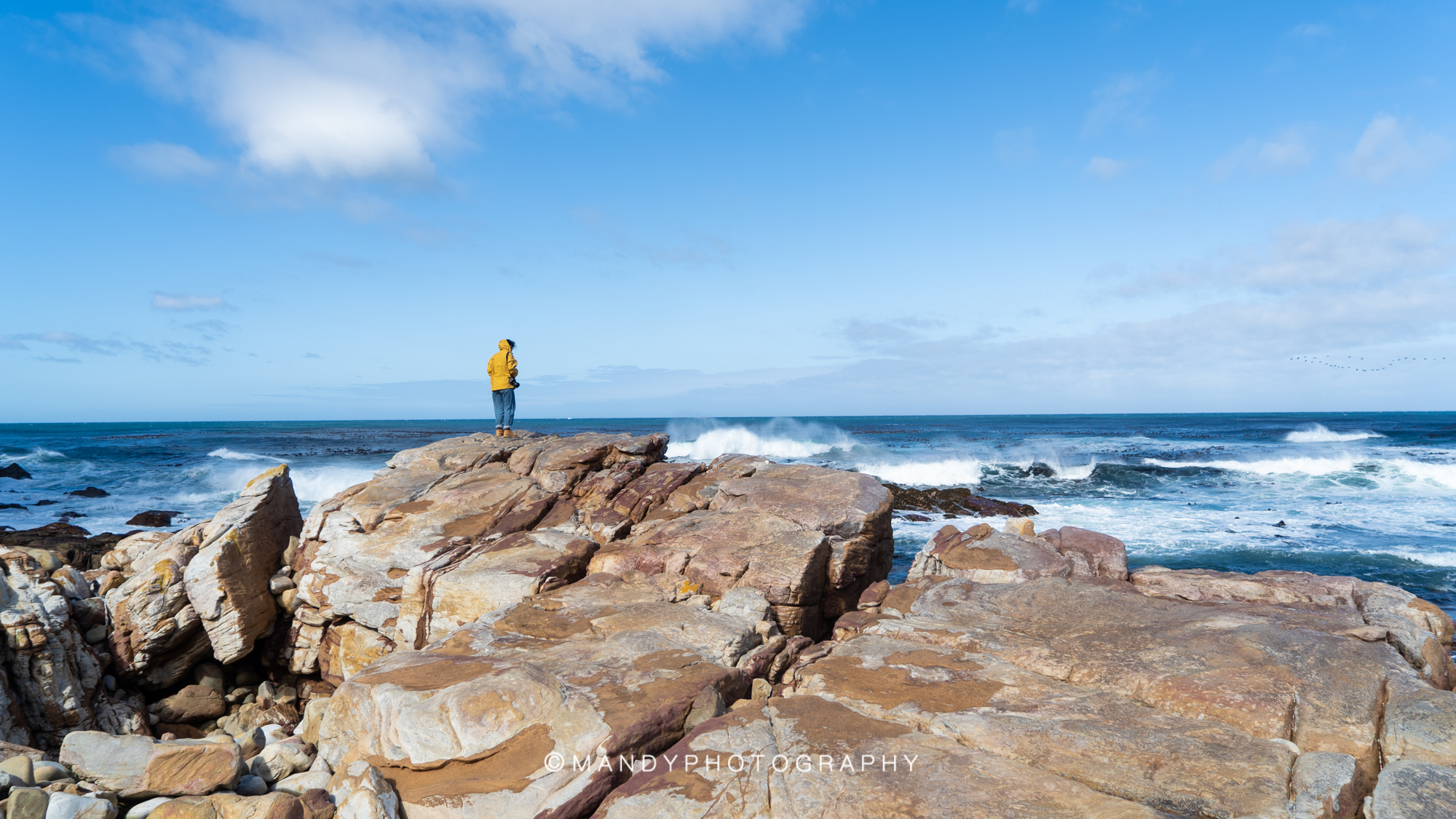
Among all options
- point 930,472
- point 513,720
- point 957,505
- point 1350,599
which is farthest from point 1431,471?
point 513,720

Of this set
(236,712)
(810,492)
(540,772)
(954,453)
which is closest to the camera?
(540,772)

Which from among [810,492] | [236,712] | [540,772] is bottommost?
[236,712]

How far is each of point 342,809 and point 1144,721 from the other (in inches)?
266

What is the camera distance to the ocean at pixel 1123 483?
1886 centimetres

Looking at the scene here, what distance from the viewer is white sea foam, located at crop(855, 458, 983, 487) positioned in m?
36.8

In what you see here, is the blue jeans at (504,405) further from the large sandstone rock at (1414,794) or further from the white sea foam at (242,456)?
the white sea foam at (242,456)

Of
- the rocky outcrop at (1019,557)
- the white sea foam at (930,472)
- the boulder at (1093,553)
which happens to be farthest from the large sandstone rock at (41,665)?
the white sea foam at (930,472)

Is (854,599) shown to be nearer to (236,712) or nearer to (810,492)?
(810,492)

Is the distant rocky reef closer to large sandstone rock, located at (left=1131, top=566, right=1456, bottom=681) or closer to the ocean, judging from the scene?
large sandstone rock, located at (left=1131, top=566, right=1456, bottom=681)

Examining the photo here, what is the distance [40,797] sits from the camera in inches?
209

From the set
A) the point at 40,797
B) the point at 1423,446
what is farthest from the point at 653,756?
the point at 1423,446

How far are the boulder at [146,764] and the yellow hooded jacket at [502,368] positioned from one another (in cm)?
1050

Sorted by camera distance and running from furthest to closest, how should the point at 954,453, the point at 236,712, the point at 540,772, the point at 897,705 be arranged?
the point at 954,453 < the point at 236,712 < the point at 897,705 < the point at 540,772

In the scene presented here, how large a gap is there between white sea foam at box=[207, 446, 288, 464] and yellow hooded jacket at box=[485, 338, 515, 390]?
33451 mm
